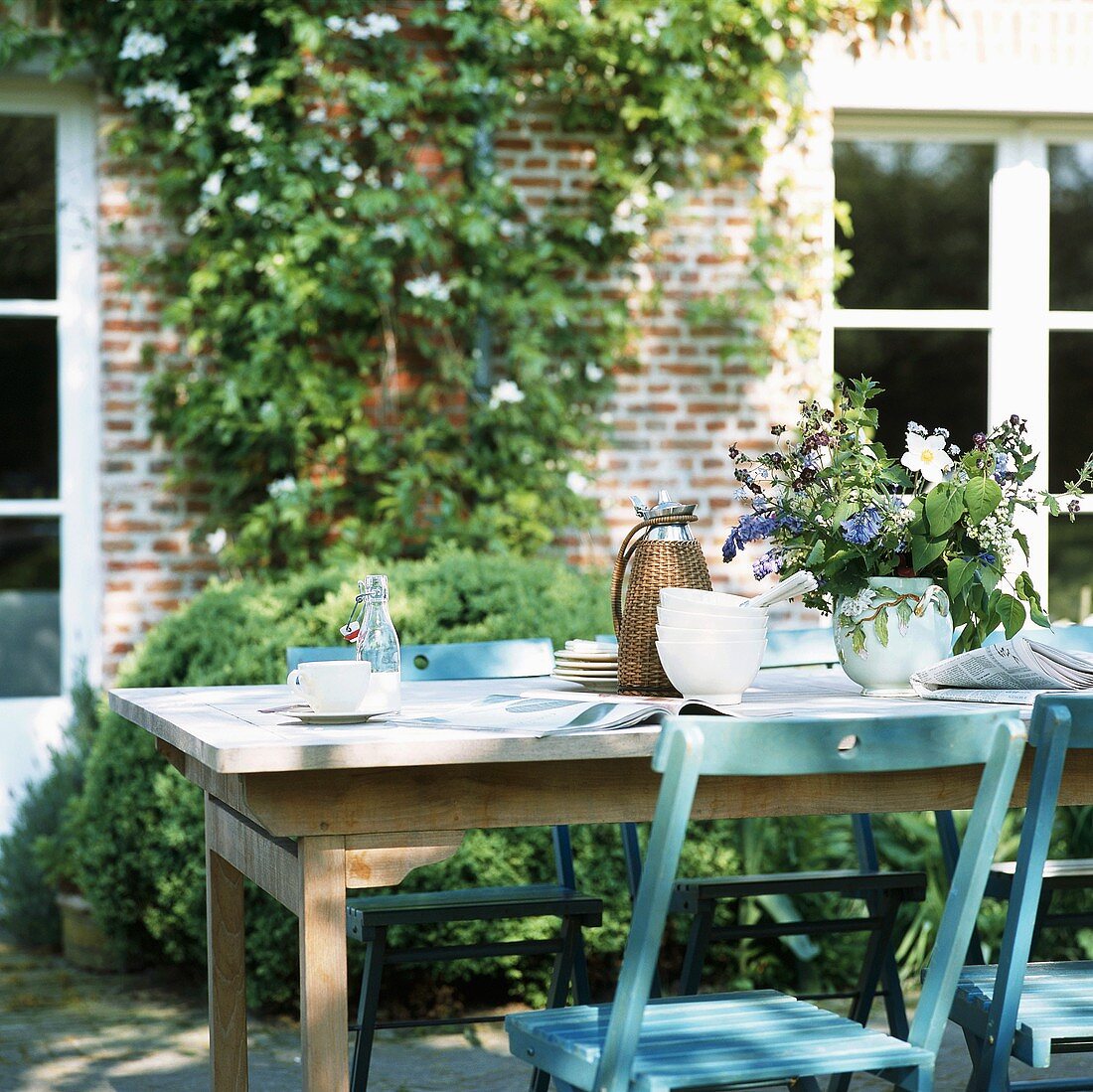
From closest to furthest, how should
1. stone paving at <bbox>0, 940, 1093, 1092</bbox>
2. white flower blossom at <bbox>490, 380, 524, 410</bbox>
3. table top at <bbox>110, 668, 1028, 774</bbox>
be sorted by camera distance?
table top at <bbox>110, 668, 1028, 774</bbox> → stone paving at <bbox>0, 940, 1093, 1092</bbox> → white flower blossom at <bbox>490, 380, 524, 410</bbox>

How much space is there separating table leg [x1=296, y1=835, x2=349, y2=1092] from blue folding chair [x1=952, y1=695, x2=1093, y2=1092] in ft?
2.83

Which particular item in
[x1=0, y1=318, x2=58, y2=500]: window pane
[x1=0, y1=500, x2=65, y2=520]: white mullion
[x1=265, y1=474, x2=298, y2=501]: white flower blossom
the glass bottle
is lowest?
the glass bottle

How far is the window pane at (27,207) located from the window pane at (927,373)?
274cm

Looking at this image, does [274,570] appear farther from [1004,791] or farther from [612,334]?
[1004,791]

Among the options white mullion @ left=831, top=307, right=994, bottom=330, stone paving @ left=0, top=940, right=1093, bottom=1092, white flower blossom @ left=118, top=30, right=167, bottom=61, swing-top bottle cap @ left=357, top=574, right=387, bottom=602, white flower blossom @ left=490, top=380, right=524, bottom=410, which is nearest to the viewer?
swing-top bottle cap @ left=357, top=574, right=387, bottom=602

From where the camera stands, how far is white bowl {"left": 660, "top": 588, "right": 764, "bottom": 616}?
247 cm

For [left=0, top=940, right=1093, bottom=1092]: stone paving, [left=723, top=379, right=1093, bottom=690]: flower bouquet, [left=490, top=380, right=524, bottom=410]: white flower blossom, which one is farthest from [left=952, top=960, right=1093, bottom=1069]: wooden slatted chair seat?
[left=490, top=380, right=524, bottom=410]: white flower blossom

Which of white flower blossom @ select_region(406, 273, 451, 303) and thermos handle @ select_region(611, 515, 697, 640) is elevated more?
white flower blossom @ select_region(406, 273, 451, 303)

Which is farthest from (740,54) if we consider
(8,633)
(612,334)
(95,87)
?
(8,633)

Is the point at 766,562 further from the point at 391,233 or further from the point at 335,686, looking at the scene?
the point at 391,233

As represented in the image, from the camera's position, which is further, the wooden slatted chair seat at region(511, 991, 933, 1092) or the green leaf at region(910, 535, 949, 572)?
the green leaf at region(910, 535, 949, 572)

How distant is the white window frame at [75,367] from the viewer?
212 inches

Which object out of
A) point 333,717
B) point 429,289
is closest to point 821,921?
point 333,717

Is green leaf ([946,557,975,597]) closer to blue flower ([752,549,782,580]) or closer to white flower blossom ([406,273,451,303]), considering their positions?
blue flower ([752,549,782,580])
